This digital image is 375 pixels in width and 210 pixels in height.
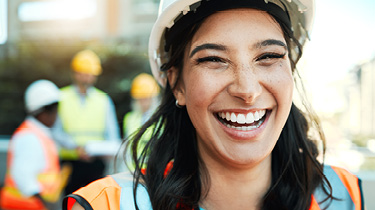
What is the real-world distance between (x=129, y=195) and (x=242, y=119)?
52 cm

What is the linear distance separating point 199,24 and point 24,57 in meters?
5.42

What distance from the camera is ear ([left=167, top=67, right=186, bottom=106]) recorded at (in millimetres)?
1731

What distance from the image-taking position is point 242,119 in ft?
5.08

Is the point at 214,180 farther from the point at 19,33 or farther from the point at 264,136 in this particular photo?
the point at 19,33

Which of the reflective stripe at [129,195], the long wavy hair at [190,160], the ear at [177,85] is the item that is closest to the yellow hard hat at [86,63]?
the long wavy hair at [190,160]

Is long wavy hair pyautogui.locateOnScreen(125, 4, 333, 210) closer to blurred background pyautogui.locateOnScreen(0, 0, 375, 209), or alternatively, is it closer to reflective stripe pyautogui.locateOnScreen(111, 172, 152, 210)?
reflective stripe pyautogui.locateOnScreen(111, 172, 152, 210)

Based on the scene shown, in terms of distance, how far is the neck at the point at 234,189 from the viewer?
168 cm

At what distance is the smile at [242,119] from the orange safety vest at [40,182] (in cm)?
269

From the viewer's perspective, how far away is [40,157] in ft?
12.4

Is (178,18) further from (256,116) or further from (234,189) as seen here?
(234,189)

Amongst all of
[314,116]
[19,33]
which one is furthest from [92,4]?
[314,116]

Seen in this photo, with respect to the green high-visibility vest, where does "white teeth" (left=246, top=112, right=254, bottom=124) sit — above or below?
above

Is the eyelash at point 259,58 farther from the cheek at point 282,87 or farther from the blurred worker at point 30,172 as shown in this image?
the blurred worker at point 30,172

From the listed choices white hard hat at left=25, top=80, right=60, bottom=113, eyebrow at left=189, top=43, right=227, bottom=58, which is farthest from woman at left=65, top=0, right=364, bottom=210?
white hard hat at left=25, top=80, right=60, bottom=113
